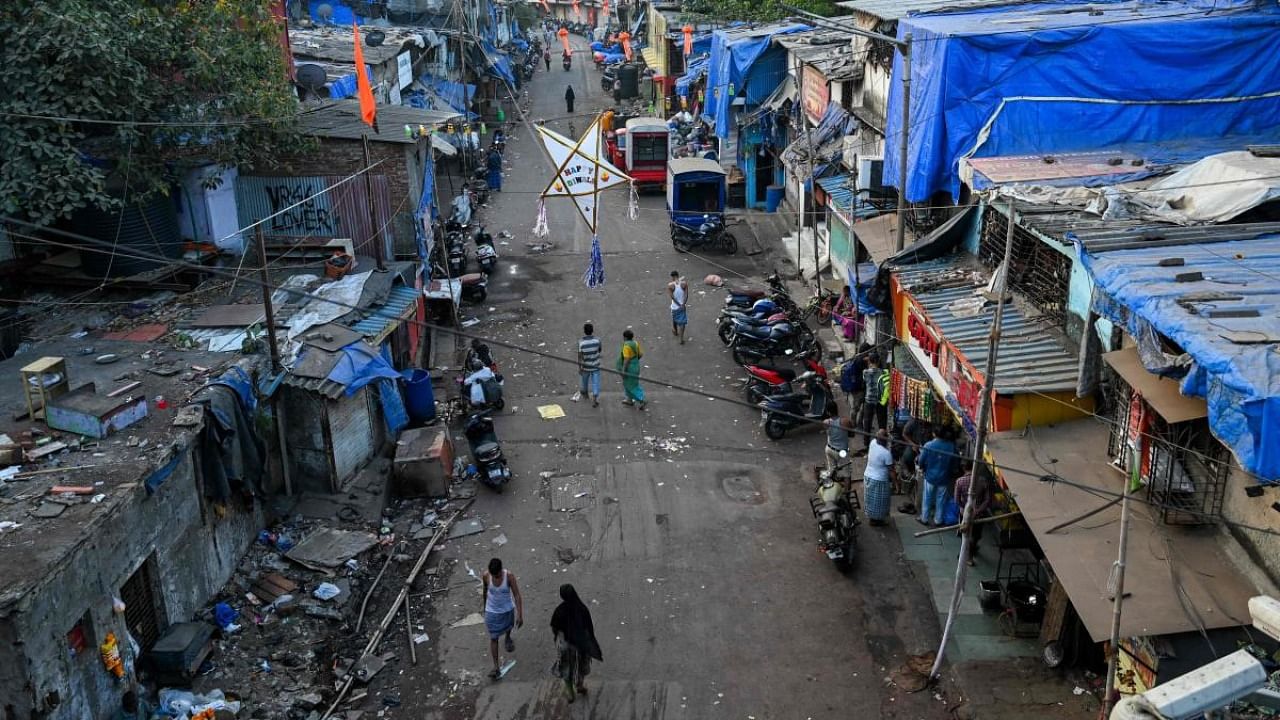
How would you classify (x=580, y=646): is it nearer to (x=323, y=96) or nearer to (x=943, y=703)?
(x=943, y=703)

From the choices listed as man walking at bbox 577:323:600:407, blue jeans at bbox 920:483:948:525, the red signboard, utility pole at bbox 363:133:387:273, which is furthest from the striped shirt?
the red signboard

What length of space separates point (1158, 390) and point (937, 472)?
4.57 m

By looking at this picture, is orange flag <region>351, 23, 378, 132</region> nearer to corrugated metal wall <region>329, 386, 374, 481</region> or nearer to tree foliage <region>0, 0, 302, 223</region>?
tree foliage <region>0, 0, 302, 223</region>

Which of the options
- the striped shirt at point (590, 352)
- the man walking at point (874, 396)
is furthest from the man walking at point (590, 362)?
the man walking at point (874, 396)

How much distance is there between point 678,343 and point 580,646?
11182 mm

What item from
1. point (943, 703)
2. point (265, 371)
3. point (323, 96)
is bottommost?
point (943, 703)

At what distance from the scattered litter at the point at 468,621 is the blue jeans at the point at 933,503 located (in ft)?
18.7

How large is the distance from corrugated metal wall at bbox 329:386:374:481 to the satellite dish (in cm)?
1063

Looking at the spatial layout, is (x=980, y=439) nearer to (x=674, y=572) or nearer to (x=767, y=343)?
(x=674, y=572)

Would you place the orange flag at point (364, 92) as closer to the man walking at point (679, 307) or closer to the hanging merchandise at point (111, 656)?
the man walking at point (679, 307)

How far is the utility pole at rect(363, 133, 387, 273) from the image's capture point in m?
19.3

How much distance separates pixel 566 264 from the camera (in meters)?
26.8

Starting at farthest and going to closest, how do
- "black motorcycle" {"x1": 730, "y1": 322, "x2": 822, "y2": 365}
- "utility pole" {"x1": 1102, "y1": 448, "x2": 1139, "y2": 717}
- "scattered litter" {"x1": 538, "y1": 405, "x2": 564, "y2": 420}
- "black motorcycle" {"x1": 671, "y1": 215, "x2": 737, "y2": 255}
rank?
"black motorcycle" {"x1": 671, "y1": 215, "x2": 737, "y2": 255}
"black motorcycle" {"x1": 730, "y1": 322, "x2": 822, "y2": 365}
"scattered litter" {"x1": 538, "y1": 405, "x2": 564, "y2": 420}
"utility pole" {"x1": 1102, "y1": 448, "x2": 1139, "y2": 717}

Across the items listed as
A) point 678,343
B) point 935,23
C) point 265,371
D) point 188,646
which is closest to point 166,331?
point 265,371
